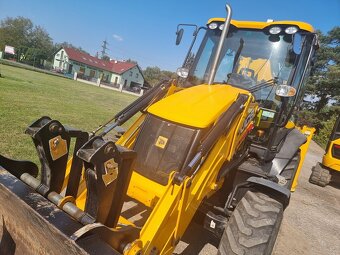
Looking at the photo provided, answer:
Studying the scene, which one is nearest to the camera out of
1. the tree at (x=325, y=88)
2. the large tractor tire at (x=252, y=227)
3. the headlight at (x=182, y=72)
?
the large tractor tire at (x=252, y=227)

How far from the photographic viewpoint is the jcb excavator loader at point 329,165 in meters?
9.10

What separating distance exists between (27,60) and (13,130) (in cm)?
7217

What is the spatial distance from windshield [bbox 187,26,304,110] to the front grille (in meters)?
1.64

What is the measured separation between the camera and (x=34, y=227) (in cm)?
203

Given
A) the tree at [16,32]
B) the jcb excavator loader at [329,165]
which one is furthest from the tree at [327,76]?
the tree at [16,32]

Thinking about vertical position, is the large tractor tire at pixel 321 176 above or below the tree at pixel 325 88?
below

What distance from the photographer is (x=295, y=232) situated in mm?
5445

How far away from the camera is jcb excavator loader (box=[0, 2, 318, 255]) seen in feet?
6.77

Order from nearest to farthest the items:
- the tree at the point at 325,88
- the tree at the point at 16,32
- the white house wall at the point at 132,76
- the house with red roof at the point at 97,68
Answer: the tree at the point at 325,88, the house with red roof at the point at 97,68, the white house wall at the point at 132,76, the tree at the point at 16,32

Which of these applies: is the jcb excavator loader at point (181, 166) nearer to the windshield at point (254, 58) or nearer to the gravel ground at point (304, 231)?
the windshield at point (254, 58)

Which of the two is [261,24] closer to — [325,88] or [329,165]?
[329,165]

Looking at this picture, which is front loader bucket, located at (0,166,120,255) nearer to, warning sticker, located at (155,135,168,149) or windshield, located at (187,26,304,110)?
warning sticker, located at (155,135,168,149)

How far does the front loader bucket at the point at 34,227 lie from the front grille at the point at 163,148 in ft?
3.87

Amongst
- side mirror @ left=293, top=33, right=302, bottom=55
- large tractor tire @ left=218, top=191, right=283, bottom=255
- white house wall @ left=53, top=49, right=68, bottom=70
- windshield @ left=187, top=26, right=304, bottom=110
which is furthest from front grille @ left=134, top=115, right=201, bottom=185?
white house wall @ left=53, top=49, right=68, bottom=70
